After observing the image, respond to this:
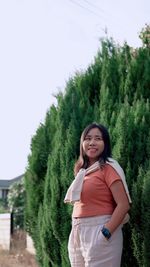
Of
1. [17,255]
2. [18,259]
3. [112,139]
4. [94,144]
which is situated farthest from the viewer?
[17,255]

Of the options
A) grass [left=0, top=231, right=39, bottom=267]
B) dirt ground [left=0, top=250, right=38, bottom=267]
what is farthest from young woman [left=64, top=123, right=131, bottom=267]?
dirt ground [left=0, top=250, right=38, bottom=267]

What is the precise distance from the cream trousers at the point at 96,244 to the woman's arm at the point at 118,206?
0.09 m

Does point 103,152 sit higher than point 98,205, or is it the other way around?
point 103,152

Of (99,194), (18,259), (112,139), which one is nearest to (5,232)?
(18,259)

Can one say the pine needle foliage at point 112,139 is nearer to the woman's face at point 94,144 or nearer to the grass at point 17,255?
the woman's face at point 94,144

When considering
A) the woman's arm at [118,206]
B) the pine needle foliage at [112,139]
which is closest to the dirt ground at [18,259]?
the pine needle foliage at [112,139]

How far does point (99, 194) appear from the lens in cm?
374

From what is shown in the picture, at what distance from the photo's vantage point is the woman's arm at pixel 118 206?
11.8ft

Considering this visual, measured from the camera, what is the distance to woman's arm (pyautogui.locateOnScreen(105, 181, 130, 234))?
3.60m

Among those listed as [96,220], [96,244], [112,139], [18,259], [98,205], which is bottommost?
[18,259]

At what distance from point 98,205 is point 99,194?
3.1 inches

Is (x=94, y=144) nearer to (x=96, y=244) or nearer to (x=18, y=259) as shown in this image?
(x=96, y=244)

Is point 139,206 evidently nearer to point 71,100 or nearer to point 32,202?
point 71,100

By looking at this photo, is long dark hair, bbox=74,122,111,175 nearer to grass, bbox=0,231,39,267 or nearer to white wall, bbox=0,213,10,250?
grass, bbox=0,231,39,267
